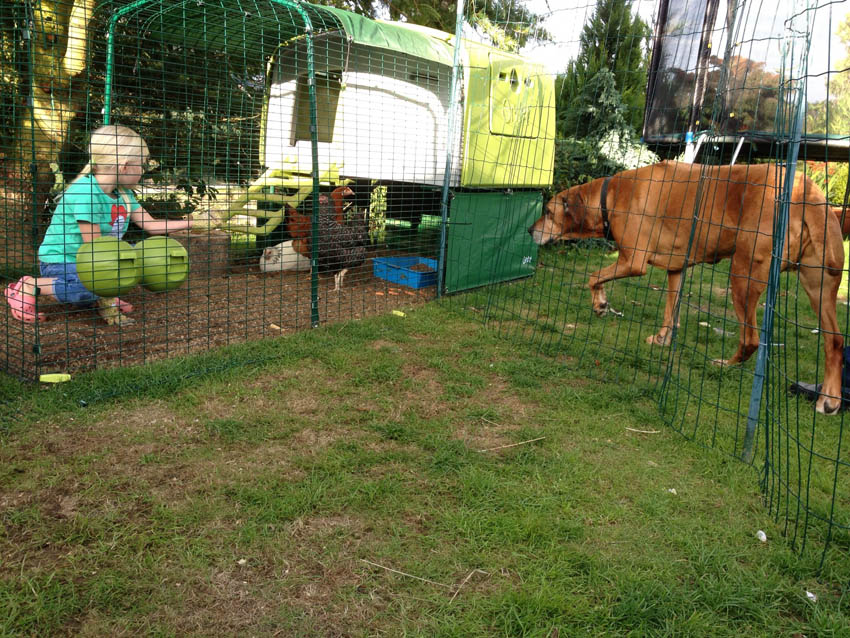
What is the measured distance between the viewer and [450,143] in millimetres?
5930

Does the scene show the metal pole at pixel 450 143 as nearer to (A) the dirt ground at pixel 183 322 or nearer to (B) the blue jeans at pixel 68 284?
(A) the dirt ground at pixel 183 322

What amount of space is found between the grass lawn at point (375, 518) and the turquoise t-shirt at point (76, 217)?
1.16 meters

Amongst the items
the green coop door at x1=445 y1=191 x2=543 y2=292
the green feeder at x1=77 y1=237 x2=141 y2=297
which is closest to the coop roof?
the green coop door at x1=445 y1=191 x2=543 y2=292

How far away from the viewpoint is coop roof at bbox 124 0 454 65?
4.67 metres

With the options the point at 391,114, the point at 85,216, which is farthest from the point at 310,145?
the point at 85,216

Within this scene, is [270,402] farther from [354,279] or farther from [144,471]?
[354,279]

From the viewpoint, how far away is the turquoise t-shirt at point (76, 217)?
13.6 ft

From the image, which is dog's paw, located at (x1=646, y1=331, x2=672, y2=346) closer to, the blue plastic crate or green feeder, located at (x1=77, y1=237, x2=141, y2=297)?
the blue plastic crate

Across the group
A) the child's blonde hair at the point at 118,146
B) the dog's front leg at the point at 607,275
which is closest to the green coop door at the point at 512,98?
the dog's front leg at the point at 607,275

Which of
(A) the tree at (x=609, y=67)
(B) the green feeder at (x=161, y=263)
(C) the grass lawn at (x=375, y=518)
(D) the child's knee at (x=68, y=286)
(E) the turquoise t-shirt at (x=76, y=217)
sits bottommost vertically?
(C) the grass lawn at (x=375, y=518)

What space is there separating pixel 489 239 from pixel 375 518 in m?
4.61

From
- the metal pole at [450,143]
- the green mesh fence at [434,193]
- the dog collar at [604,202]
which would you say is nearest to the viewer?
Result: the green mesh fence at [434,193]

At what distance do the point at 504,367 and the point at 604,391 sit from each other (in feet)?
2.40

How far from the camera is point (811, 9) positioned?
2414 mm
